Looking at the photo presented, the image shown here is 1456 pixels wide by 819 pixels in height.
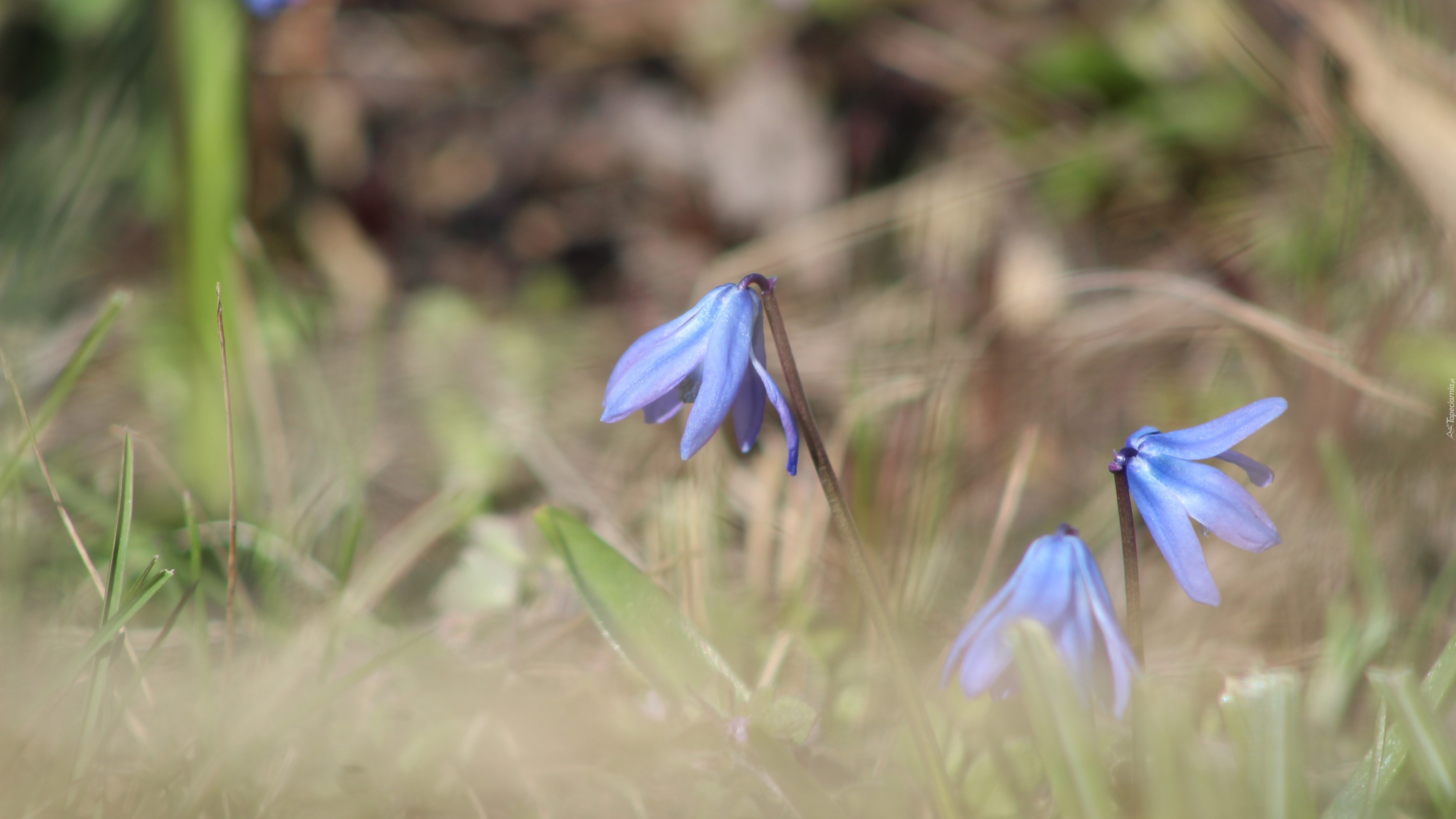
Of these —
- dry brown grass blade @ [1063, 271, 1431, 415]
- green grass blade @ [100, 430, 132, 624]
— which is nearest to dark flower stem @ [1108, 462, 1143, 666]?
dry brown grass blade @ [1063, 271, 1431, 415]

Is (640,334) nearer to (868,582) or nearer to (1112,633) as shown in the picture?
(868,582)

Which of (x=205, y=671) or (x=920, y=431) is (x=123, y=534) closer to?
(x=205, y=671)

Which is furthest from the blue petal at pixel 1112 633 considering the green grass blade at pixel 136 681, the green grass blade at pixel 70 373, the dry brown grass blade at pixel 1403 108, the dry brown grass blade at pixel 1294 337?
the dry brown grass blade at pixel 1403 108

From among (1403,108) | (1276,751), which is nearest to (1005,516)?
(1276,751)

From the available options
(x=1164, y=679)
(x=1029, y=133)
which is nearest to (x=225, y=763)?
(x=1164, y=679)

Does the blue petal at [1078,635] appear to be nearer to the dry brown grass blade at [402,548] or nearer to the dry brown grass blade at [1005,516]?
the dry brown grass blade at [1005,516]

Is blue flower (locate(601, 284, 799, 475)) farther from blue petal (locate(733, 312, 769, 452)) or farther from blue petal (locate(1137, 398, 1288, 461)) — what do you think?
blue petal (locate(1137, 398, 1288, 461))
